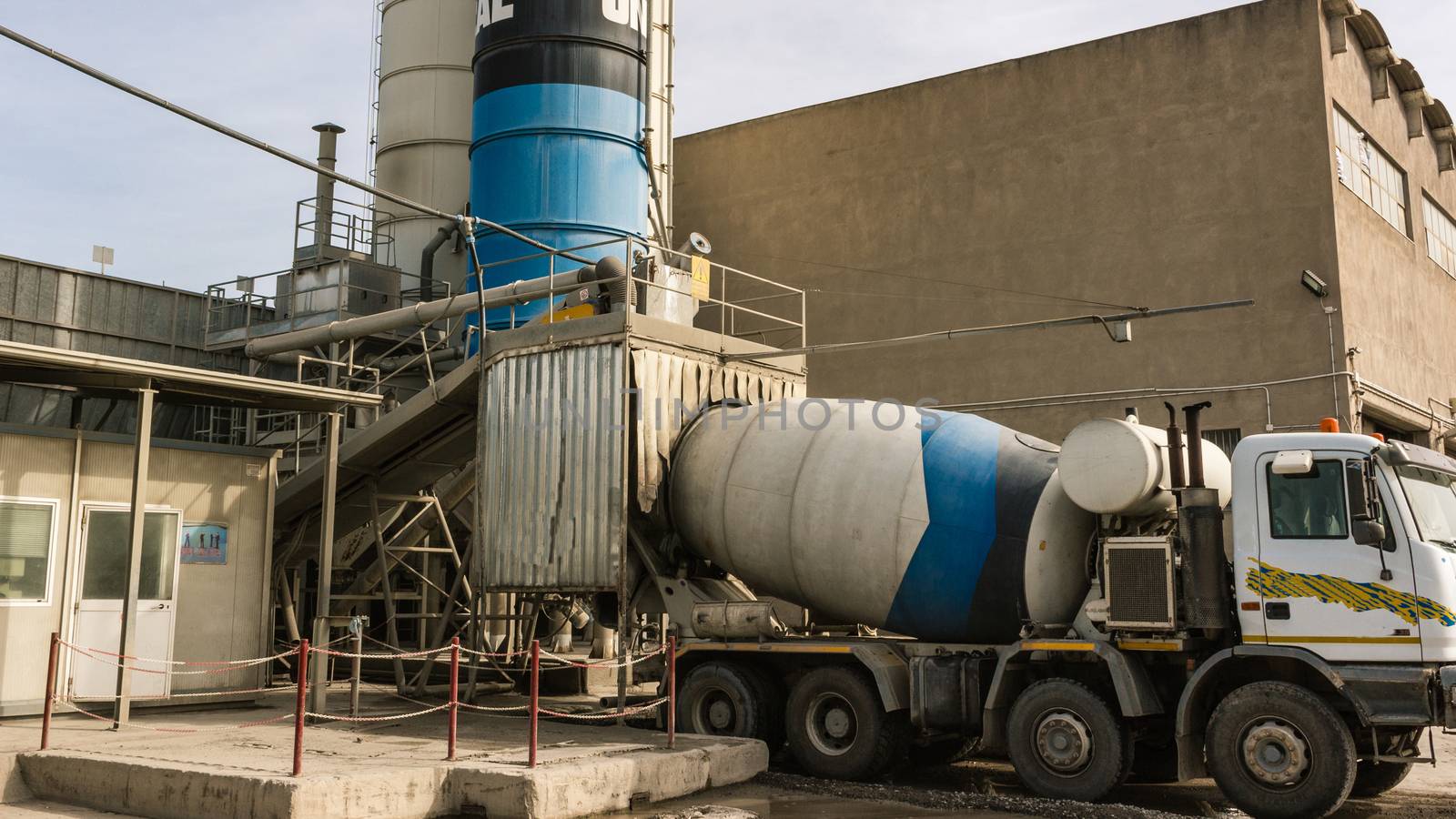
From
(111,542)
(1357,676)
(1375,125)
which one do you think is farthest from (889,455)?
(1375,125)

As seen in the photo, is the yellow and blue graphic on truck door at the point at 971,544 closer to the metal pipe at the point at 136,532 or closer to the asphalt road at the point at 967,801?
the asphalt road at the point at 967,801

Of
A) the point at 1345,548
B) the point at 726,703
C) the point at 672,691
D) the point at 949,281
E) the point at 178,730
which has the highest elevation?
the point at 949,281

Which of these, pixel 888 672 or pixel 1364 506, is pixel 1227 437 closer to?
pixel 888 672

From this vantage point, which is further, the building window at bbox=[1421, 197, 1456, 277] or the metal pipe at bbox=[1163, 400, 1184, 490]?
the building window at bbox=[1421, 197, 1456, 277]

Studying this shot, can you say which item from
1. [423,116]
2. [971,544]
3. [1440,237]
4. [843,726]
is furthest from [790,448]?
[1440,237]

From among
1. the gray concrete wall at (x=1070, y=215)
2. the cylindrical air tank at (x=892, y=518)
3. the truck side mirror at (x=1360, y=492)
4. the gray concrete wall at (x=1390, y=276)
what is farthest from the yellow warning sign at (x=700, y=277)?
the gray concrete wall at (x=1390, y=276)

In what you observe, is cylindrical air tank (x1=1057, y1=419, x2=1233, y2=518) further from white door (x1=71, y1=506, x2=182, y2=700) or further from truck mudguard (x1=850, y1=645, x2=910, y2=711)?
white door (x1=71, y1=506, x2=182, y2=700)

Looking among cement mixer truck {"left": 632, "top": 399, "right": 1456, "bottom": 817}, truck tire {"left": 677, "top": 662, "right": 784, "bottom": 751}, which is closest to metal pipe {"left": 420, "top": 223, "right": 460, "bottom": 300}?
cement mixer truck {"left": 632, "top": 399, "right": 1456, "bottom": 817}

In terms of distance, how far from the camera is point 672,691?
40.6ft

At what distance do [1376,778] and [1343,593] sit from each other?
2.26 metres

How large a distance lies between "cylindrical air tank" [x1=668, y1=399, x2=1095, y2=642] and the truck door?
6.00ft

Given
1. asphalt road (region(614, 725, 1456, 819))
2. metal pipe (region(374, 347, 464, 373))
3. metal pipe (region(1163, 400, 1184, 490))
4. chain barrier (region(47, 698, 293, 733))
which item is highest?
metal pipe (region(374, 347, 464, 373))

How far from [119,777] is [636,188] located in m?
17.1

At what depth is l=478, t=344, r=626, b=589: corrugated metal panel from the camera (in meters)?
14.7
